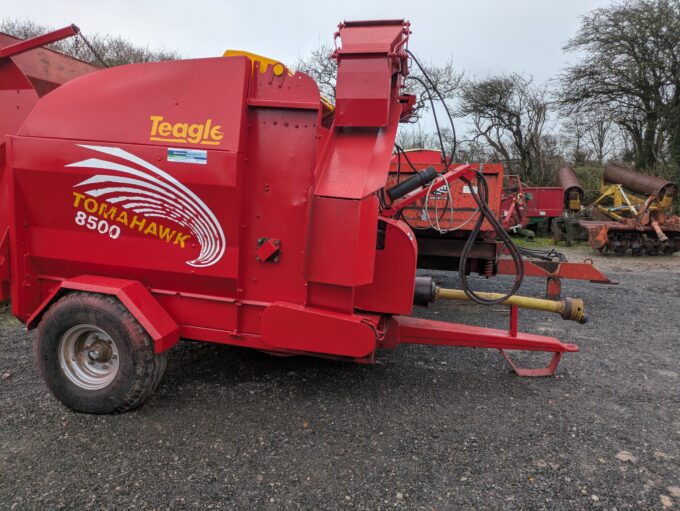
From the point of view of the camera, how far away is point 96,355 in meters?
2.93

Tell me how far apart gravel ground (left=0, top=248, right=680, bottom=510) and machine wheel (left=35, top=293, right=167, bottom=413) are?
0.14 m

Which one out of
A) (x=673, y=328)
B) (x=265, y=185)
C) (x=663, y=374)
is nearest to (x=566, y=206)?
(x=673, y=328)

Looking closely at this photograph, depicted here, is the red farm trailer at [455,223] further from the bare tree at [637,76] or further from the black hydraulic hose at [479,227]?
the bare tree at [637,76]

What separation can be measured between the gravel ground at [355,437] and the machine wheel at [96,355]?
0.14 m

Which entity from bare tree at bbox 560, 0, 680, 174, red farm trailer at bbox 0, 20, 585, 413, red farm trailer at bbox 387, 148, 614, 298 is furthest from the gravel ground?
bare tree at bbox 560, 0, 680, 174

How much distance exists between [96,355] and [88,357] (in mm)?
96

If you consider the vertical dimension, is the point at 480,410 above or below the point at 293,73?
below

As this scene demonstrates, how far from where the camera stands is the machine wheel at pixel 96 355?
9.18ft

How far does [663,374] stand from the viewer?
Answer: 380cm

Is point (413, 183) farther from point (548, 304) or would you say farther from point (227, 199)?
point (548, 304)

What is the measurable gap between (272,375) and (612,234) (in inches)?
418

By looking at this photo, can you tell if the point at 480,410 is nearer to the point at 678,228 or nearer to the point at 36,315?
the point at 36,315

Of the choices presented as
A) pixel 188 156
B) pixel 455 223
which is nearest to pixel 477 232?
pixel 188 156

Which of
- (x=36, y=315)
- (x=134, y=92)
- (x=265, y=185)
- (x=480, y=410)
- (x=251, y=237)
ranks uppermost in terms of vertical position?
(x=134, y=92)
